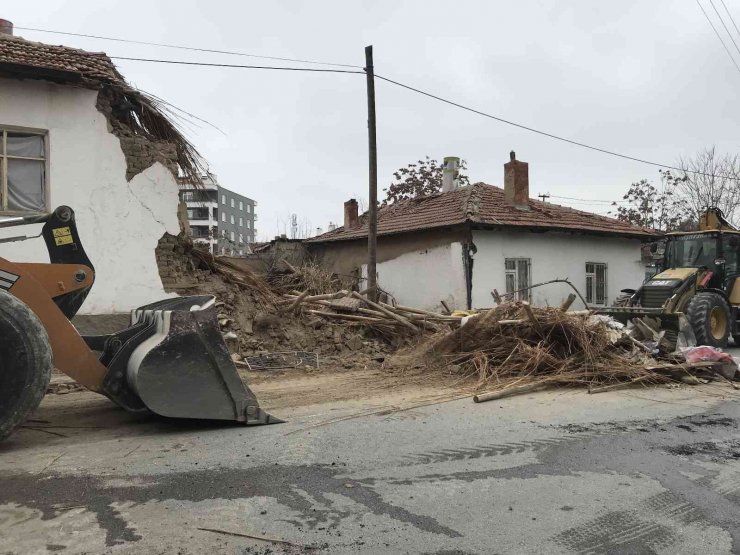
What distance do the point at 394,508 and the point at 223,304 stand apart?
27.6ft

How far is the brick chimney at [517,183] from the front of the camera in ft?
66.5

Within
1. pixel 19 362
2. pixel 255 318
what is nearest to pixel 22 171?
pixel 255 318

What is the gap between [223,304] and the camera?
11.8 m

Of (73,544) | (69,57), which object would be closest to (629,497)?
(73,544)

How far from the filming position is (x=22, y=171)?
10.9m

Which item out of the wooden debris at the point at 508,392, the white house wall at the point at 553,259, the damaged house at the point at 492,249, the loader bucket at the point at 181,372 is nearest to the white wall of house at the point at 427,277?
the damaged house at the point at 492,249

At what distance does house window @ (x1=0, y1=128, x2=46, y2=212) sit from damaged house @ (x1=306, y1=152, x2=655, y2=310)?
1062 centimetres

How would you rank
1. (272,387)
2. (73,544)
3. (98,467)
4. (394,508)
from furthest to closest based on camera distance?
(272,387) < (98,467) < (394,508) < (73,544)

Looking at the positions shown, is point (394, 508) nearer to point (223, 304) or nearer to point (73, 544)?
point (73, 544)

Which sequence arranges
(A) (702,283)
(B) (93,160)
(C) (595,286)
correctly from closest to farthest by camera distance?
(B) (93,160) < (A) (702,283) < (C) (595,286)

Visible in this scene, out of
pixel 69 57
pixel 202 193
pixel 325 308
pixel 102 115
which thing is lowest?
pixel 325 308

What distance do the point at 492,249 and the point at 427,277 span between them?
2.18 m

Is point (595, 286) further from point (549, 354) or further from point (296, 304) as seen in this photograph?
point (296, 304)

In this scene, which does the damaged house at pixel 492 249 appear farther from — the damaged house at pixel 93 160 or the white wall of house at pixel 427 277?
the damaged house at pixel 93 160
